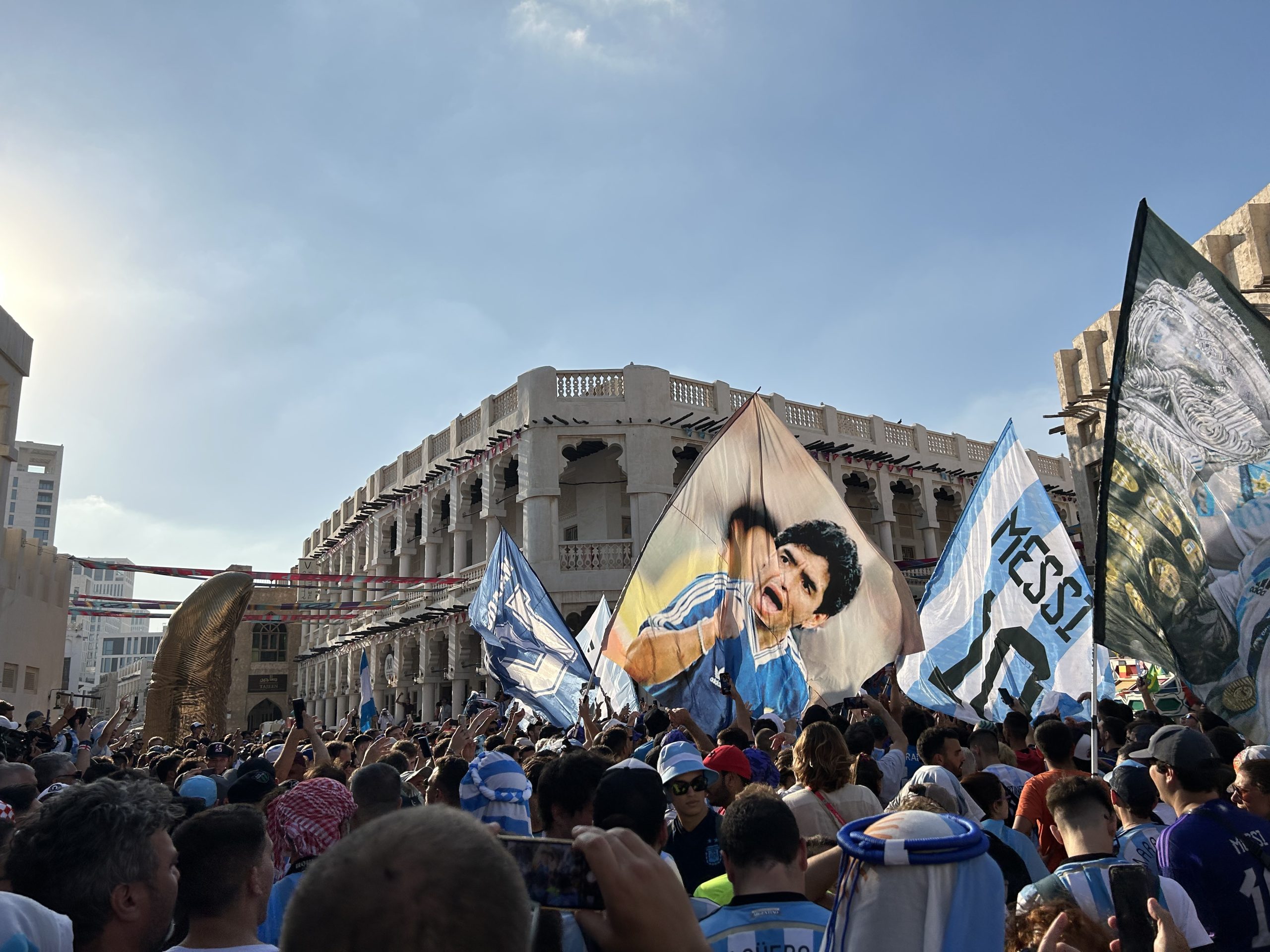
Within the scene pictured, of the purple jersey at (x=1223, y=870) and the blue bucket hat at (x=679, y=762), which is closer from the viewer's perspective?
the purple jersey at (x=1223, y=870)

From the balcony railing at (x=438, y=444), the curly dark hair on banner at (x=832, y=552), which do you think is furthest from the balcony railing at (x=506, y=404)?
the curly dark hair on banner at (x=832, y=552)

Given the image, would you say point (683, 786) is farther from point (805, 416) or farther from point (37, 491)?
point (37, 491)

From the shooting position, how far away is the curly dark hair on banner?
8.05 metres

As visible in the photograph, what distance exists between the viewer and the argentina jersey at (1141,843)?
329 cm

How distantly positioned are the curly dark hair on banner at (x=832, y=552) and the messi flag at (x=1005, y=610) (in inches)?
45.7

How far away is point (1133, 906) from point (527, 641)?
861 centimetres

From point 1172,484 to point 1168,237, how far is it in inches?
59.3

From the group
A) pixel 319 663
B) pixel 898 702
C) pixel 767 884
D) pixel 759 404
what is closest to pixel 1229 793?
pixel 767 884

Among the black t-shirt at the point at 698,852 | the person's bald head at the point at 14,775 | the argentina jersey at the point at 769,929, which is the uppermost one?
the person's bald head at the point at 14,775

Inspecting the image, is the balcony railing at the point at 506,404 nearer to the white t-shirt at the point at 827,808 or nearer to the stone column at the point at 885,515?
the stone column at the point at 885,515

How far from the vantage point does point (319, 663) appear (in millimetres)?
40781

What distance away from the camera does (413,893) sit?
98cm

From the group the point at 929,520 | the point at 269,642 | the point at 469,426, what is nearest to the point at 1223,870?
the point at 469,426

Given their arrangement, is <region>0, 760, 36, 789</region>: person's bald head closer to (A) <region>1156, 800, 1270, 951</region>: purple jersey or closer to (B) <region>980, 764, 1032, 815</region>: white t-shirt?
(A) <region>1156, 800, 1270, 951</region>: purple jersey
